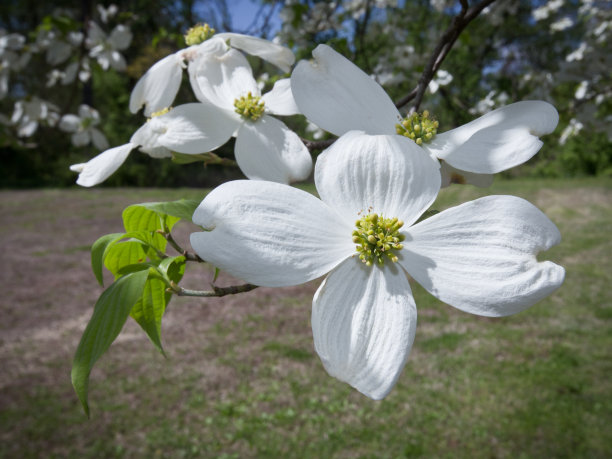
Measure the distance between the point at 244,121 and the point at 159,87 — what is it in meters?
0.15

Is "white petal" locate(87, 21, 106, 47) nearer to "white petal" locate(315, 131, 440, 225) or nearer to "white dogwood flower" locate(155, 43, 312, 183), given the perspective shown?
"white dogwood flower" locate(155, 43, 312, 183)

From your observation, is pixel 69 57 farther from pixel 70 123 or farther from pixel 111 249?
pixel 111 249

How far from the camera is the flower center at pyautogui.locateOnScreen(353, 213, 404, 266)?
0.36m

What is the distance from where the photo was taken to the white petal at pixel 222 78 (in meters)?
0.51

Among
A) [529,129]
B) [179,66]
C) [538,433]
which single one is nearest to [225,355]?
[538,433]

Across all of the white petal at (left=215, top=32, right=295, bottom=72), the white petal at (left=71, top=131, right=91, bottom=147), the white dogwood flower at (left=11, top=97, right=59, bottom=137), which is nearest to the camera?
the white petal at (left=215, top=32, right=295, bottom=72)

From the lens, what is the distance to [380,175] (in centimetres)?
36

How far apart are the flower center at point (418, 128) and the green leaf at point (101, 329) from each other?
268 mm

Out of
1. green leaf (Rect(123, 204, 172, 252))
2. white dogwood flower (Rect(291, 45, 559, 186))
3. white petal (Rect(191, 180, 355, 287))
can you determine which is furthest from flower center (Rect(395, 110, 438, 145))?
green leaf (Rect(123, 204, 172, 252))

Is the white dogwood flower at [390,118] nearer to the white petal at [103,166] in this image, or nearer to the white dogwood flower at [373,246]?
the white dogwood flower at [373,246]

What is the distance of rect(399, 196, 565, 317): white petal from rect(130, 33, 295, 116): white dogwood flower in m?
0.31

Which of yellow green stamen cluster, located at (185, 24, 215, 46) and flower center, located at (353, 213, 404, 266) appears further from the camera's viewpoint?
yellow green stamen cluster, located at (185, 24, 215, 46)

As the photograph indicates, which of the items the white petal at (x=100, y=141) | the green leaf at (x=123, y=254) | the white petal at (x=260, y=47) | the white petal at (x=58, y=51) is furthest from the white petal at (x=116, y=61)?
the green leaf at (x=123, y=254)

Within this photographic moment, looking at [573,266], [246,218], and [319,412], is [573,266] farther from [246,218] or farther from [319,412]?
[246,218]
